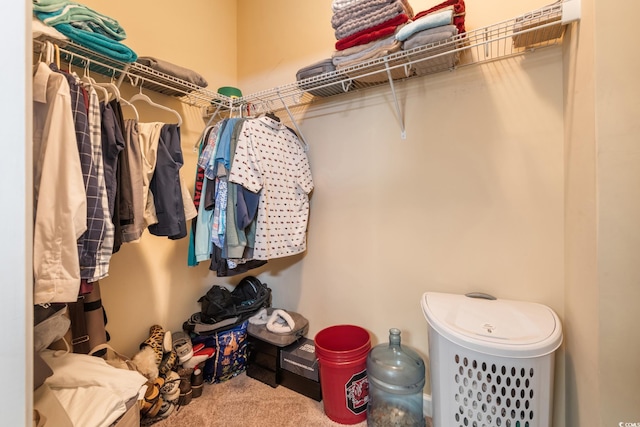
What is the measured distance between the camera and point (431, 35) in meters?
→ 1.15

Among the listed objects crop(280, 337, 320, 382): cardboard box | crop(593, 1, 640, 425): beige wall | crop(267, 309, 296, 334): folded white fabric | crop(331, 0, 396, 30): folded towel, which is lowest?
crop(280, 337, 320, 382): cardboard box

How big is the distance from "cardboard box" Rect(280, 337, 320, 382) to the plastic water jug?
35 centimetres

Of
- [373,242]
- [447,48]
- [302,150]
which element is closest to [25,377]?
[373,242]

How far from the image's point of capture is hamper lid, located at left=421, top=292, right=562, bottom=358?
2.97ft

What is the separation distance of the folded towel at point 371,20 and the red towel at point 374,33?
0.01 metres

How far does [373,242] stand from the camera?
1.64m

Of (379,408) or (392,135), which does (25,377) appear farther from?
(392,135)

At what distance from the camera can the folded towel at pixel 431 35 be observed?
112 centimetres

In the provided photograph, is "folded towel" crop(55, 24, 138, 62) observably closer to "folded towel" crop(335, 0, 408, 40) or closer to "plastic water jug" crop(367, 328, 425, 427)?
"folded towel" crop(335, 0, 408, 40)

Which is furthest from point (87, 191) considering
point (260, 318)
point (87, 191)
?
point (260, 318)

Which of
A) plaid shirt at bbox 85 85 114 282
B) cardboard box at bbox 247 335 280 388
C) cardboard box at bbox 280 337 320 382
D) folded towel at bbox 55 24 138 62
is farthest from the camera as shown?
cardboard box at bbox 247 335 280 388

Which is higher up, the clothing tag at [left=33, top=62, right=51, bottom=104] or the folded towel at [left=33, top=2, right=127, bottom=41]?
the folded towel at [left=33, top=2, right=127, bottom=41]

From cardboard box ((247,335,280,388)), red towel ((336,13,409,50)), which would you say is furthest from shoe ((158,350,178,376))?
red towel ((336,13,409,50))

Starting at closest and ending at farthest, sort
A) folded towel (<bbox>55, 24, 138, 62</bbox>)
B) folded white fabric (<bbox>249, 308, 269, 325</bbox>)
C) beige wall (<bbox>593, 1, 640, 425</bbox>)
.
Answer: beige wall (<bbox>593, 1, 640, 425</bbox>), folded towel (<bbox>55, 24, 138, 62</bbox>), folded white fabric (<bbox>249, 308, 269, 325</bbox>)
